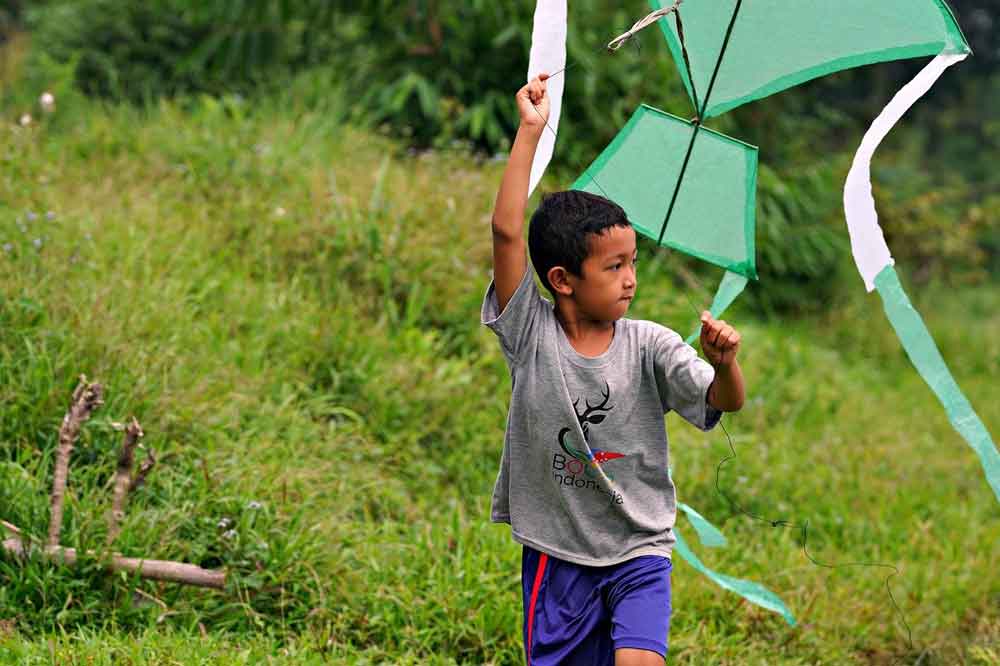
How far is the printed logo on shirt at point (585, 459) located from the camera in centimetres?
253

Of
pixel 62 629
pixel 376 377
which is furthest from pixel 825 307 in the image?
pixel 62 629

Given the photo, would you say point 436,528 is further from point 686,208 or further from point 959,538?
point 959,538

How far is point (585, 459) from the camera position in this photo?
2533 mm

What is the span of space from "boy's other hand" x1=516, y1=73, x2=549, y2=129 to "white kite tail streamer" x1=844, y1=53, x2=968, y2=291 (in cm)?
70

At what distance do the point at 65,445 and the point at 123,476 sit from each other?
184 mm

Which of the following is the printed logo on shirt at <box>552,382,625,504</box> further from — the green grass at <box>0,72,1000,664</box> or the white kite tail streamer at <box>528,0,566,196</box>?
the green grass at <box>0,72,1000,664</box>

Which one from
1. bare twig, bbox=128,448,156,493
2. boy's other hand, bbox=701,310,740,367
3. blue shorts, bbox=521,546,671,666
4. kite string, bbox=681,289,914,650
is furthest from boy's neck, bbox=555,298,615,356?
bare twig, bbox=128,448,156,493

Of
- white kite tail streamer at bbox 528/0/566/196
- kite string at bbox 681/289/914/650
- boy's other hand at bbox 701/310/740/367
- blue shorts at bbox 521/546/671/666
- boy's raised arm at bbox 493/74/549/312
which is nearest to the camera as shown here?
boy's other hand at bbox 701/310/740/367

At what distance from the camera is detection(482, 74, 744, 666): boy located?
2.47 metres

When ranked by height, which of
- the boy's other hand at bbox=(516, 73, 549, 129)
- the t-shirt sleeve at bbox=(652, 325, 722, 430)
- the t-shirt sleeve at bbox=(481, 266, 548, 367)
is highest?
the boy's other hand at bbox=(516, 73, 549, 129)

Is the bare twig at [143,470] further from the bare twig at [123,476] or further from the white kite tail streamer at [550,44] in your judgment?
the white kite tail streamer at [550,44]

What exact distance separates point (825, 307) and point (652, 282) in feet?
7.13

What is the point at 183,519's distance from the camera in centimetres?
354

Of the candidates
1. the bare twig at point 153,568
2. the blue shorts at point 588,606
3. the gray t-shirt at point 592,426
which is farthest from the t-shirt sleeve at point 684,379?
the bare twig at point 153,568
